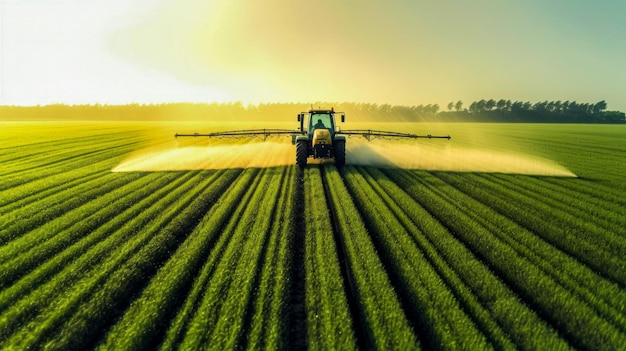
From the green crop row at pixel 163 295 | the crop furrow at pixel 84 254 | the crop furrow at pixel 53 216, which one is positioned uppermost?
the crop furrow at pixel 53 216

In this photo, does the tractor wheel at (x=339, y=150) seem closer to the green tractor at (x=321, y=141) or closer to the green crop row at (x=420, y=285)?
the green tractor at (x=321, y=141)

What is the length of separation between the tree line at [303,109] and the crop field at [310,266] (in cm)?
9399

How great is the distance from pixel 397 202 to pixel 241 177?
7.07 meters

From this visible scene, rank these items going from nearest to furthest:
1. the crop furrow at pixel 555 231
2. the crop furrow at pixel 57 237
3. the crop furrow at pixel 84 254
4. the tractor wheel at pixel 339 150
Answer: the crop furrow at pixel 84 254 → the crop furrow at pixel 57 237 → the crop furrow at pixel 555 231 → the tractor wheel at pixel 339 150

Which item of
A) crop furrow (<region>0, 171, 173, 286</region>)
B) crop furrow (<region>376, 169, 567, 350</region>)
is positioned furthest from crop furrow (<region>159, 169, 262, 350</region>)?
crop furrow (<region>376, 169, 567, 350</region>)

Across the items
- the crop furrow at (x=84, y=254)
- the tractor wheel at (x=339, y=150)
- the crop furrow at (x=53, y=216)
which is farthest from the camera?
the tractor wheel at (x=339, y=150)

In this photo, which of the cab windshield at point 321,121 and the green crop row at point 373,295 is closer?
the green crop row at point 373,295

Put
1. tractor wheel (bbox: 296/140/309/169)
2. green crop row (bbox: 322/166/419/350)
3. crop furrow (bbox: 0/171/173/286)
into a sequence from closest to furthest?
1. green crop row (bbox: 322/166/419/350)
2. crop furrow (bbox: 0/171/173/286)
3. tractor wheel (bbox: 296/140/309/169)

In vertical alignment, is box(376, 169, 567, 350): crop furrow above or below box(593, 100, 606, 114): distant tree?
below

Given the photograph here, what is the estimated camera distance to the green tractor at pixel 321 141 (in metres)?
15.6

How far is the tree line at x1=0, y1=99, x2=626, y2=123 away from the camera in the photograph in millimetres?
102312

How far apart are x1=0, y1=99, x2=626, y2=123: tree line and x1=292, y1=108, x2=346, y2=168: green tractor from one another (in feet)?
286

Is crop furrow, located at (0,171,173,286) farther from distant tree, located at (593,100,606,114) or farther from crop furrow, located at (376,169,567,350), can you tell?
distant tree, located at (593,100,606,114)

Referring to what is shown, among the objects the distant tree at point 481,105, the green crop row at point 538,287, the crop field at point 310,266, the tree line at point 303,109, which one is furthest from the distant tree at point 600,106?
the green crop row at point 538,287
